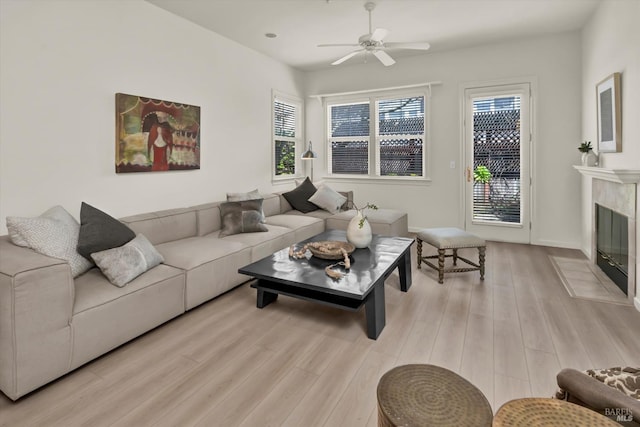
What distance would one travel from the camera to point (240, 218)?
12.5 feet

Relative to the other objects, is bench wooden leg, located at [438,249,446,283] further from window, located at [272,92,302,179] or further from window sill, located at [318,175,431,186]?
window, located at [272,92,302,179]

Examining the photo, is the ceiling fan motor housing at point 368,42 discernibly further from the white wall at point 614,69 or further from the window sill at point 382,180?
the window sill at point 382,180

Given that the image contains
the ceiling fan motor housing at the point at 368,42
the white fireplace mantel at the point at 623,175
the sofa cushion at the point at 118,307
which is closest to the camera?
the sofa cushion at the point at 118,307

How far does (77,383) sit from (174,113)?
2814 mm

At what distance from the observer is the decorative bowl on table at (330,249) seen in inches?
111

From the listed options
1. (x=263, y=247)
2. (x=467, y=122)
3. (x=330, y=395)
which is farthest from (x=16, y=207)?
(x=467, y=122)

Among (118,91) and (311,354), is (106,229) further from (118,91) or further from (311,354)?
(311,354)

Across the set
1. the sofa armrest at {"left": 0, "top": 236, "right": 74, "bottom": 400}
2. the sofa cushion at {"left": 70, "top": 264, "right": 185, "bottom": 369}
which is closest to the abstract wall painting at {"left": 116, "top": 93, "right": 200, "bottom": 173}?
the sofa cushion at {"left": 70, "top": 264, "right": 185, "bottom": 369}

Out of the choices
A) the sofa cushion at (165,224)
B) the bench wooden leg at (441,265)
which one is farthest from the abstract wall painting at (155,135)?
the bench wooden leg at (441,265)

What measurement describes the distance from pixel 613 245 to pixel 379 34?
3057 mm

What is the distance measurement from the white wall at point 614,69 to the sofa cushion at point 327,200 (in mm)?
3146

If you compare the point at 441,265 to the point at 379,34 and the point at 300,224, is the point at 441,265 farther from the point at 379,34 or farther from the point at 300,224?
the point at 379,34

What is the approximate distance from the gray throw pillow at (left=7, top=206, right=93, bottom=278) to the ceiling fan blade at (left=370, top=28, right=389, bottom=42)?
2.97 metres

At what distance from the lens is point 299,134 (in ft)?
21.1
